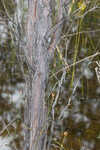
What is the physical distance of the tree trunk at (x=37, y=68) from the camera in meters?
0.47

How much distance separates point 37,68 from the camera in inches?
18.7

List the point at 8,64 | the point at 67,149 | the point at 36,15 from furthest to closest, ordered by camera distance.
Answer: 1. the point at 8,64
2. the point at 67,149
3. the point at 36,15

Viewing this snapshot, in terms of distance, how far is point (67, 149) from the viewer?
0.76 metres

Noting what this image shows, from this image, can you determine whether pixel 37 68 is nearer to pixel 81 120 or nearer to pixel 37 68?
pixel 37 68

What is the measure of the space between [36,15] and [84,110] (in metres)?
0.54

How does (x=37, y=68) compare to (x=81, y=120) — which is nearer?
(x=37, y=68)

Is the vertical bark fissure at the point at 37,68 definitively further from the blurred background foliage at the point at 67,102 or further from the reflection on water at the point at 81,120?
the reflection on water at the point at 81,120

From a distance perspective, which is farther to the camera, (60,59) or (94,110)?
(94,110)

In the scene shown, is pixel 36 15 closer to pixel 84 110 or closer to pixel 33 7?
pixel 33 7

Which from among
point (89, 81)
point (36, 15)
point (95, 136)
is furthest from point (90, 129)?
point (36, 15)

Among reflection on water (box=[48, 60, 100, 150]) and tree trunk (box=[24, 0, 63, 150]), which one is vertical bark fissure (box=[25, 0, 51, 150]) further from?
reflection on water (box=[48, 60, 100, 150])

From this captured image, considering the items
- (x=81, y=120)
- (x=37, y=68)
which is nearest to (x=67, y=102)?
(x=81, y=120)

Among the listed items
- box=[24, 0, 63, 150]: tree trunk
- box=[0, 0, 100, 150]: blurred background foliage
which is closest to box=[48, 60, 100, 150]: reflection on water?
box=[0, 0, 100, 150]: blurred background foliage

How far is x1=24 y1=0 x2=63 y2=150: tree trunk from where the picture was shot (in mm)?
466
